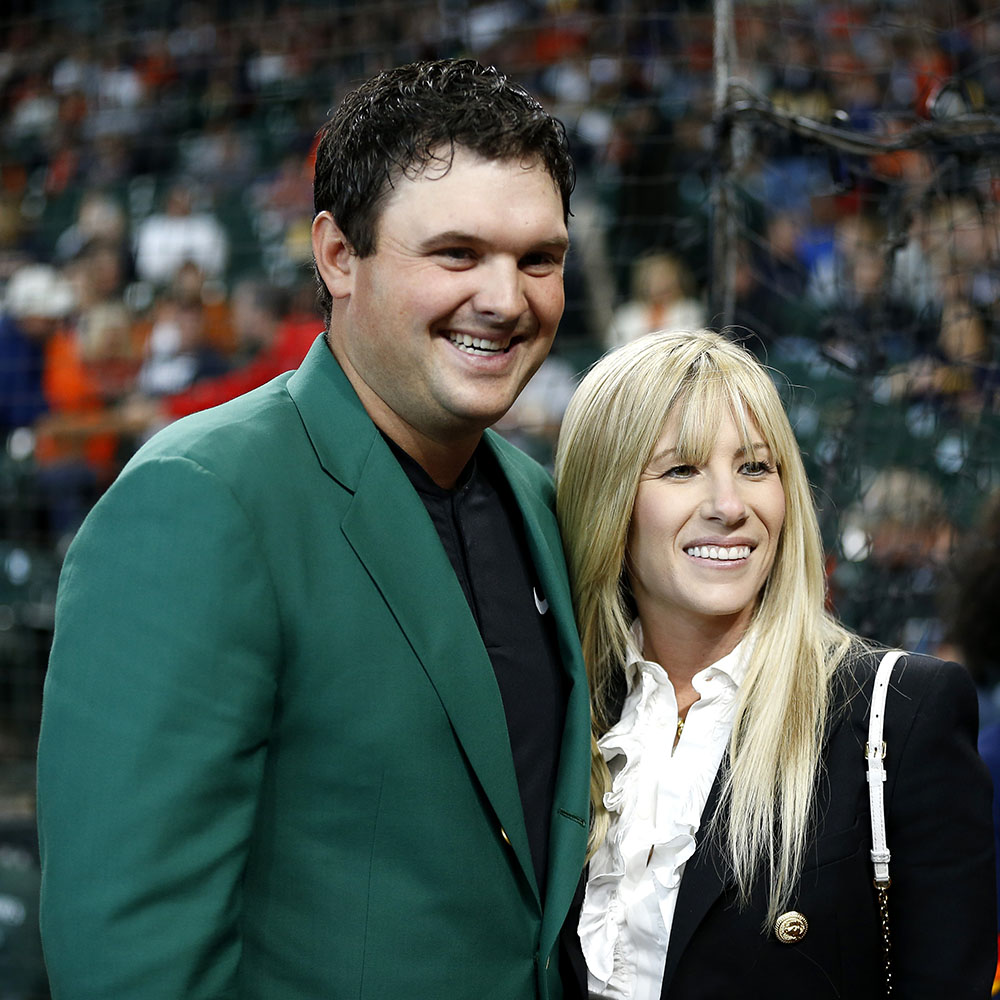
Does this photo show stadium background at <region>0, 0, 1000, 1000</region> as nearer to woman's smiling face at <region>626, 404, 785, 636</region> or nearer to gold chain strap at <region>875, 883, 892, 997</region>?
woman's smiling face at <region>626, 404, 785, 636</region>

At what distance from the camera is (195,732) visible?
1444 mm

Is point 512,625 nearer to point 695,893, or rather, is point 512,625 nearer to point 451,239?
point 695,893

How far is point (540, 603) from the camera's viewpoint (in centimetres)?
200

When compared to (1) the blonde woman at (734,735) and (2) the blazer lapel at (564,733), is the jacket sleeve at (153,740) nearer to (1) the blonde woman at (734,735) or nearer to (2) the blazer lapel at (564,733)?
(2) the blazer lapel at (564,733)

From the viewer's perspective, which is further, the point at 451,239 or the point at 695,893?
the point at 695,893

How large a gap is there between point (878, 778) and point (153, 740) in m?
1.05

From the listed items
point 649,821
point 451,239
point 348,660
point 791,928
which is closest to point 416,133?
point 451,239

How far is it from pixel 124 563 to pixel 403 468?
1.62 feet

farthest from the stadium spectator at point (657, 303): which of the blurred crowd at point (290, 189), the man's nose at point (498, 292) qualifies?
the man's nose at point (498, 292)

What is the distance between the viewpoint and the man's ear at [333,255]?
175 centimetres

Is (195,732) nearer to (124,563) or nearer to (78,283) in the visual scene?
(124,563)

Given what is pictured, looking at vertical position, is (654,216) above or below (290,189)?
below

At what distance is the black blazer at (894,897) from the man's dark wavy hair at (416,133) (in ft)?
3.24

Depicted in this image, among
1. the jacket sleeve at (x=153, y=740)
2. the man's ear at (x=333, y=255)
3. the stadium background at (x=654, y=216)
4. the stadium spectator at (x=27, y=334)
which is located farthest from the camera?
the stadium spectator at (x=27, y=334)
